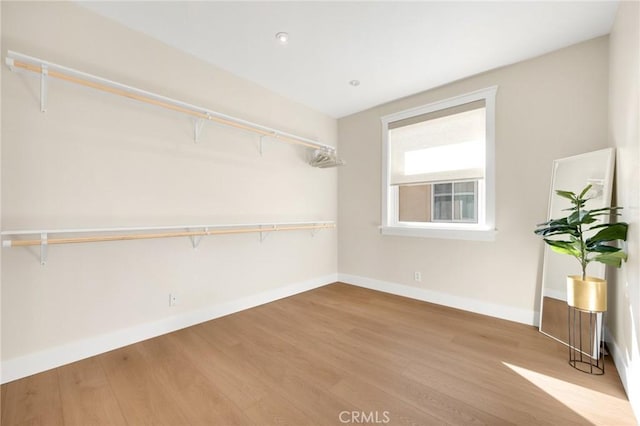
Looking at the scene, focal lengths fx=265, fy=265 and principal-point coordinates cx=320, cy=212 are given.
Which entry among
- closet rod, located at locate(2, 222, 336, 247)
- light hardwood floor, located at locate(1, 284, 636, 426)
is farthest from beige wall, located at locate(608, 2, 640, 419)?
closet rod, located at locate(2, 222, 336, 247)

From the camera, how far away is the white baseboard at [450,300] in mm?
2679

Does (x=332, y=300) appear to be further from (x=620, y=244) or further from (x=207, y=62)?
(x=207, y=62)

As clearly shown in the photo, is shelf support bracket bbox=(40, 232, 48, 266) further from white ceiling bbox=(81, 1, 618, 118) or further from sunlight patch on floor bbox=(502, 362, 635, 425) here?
sunlight patch on floor bbox=(502, 362, 635, 425)

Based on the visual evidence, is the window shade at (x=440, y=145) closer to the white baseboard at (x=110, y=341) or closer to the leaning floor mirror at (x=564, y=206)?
the leaning floor mirror at (x=564, y=206)

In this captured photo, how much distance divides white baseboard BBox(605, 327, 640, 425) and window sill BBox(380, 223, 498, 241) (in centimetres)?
121

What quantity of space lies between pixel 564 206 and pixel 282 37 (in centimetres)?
292

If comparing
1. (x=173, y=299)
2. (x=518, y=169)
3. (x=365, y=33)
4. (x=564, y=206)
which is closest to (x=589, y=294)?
(x=564, y=206)

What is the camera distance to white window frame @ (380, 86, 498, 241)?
2.86m

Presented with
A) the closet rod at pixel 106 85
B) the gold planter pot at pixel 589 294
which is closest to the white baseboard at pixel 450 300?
the gold planter pot at pixel 589 294

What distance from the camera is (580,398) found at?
62.9 inches

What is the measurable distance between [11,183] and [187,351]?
168 centimetres

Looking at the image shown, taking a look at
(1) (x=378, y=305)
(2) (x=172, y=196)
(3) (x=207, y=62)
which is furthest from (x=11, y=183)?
(1) (x=378, y=305)

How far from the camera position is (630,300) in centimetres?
160
